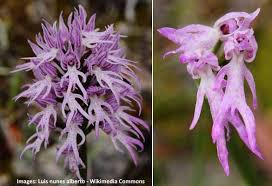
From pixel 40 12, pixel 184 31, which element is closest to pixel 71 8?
pixel 40 12

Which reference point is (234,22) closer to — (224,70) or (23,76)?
(224,70)

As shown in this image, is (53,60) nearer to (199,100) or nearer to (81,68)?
(81,68)

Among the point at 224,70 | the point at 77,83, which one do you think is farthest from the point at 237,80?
the point at 77,83

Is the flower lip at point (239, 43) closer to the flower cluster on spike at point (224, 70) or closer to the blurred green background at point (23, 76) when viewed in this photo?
the flower cluster on spike at point (224, 70)

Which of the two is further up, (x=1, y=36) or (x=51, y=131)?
(x=1, y=36)

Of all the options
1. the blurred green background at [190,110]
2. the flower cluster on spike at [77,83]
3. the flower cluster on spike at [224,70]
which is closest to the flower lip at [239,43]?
the flower cluster on spike at [224,70]

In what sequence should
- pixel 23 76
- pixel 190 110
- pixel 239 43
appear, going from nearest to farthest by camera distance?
1. pixel 239 43
2. pixel 23 76
3. pixel 190 110

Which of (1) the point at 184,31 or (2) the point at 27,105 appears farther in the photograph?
(2) the point at 27,105
